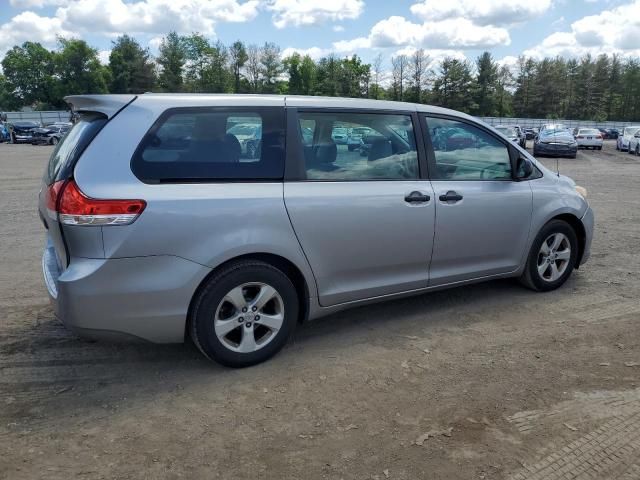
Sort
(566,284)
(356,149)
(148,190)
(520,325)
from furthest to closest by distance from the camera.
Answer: (566,284) < (520,325) < (356,149) < (148,190)

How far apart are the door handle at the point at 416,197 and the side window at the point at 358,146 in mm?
148

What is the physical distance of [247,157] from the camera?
11.8 feet

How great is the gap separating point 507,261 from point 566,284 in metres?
1.04

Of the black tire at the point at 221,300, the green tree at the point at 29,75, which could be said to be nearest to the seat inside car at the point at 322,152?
the black tire at the point at 221,300

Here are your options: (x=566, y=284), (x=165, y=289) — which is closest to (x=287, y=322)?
(x=165, y=289)

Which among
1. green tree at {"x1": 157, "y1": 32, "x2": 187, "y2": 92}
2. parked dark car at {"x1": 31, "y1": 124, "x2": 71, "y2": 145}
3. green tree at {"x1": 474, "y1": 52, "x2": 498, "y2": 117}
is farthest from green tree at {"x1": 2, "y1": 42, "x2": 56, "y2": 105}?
green tree at {"x1": 474, "y1": 52, "x2": 498, "y2": 117}

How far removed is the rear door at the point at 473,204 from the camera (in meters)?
4.35

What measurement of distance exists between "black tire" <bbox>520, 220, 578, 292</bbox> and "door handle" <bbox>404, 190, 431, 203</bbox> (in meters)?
1.40

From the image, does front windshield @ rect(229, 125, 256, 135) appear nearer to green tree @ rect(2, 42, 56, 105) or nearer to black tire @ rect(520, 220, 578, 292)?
black tire @ rect(520, 220, 578, 292)

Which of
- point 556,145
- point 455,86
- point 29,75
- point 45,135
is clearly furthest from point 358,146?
point 29,75

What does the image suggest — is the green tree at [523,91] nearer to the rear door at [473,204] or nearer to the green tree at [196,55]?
the green tree at [196,55]

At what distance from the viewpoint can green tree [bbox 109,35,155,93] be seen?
3615 inches

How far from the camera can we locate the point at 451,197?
432 centimetres

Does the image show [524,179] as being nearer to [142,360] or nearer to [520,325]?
[520,325]
